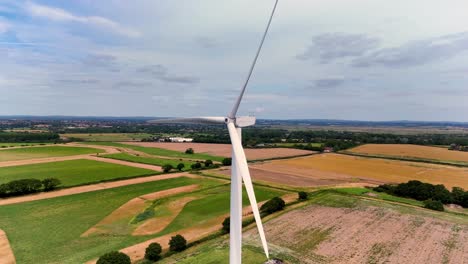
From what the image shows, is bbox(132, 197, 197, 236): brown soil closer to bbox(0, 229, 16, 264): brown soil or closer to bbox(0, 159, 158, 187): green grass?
bbox(0, 229, 16, 264): brown soil

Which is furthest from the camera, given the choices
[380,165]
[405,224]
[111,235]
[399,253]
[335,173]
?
[380,165]

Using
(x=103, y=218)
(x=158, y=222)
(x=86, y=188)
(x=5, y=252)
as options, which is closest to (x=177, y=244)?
(x=158, y=222)

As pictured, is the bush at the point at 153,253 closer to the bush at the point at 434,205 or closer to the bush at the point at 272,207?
the bush at the point at 272,207

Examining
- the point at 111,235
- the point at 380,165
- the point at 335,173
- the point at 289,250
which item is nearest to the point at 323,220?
the point at 289,250

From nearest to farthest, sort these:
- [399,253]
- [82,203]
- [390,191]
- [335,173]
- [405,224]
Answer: [399,253] → [405,224] → [82,203] → [390,191] → [335,173]

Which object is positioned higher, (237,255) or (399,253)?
(237,255)

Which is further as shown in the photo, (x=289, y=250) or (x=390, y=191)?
(x=390, y=191)

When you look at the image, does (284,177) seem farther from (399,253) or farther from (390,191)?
(399,253)
